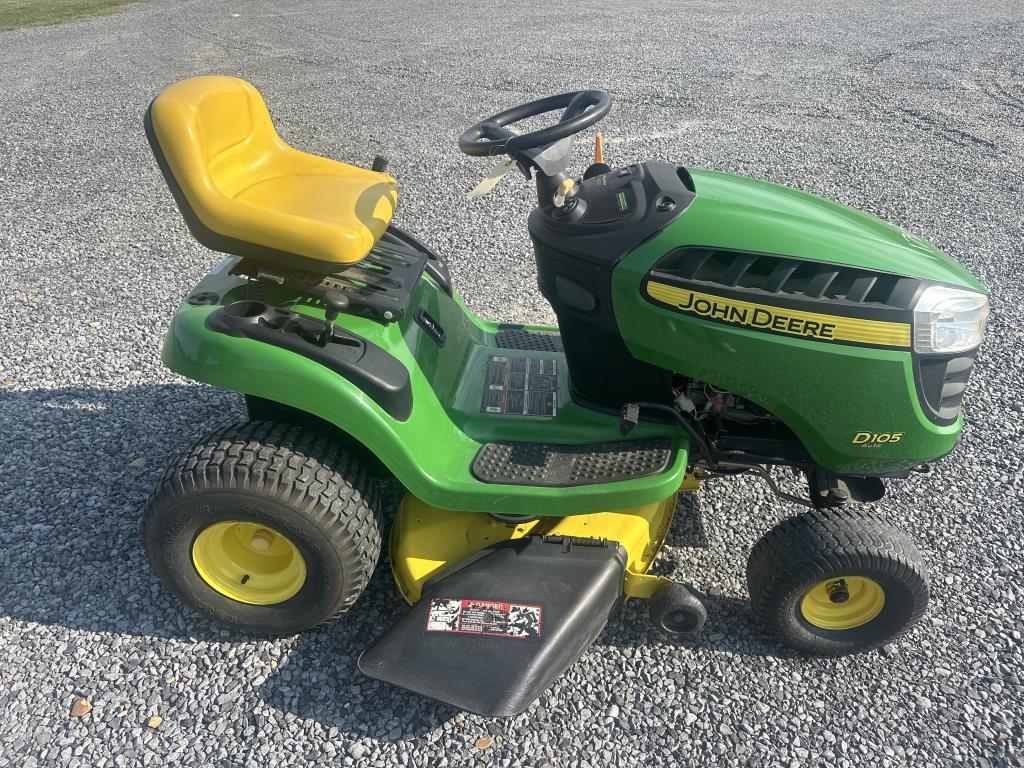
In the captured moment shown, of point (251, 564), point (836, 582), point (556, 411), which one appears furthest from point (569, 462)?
point (251, 564)

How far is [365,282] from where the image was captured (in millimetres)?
2311

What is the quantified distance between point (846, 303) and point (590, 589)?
100cm

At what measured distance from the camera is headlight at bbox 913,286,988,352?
190 cm

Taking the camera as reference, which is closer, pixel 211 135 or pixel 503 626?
pixel 503 626

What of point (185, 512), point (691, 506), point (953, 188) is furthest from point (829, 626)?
Result: point (953, 188)

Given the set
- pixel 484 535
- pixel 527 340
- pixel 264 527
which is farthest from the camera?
pixel 527 340

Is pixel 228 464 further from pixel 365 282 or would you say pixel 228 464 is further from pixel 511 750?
pixel 511 750

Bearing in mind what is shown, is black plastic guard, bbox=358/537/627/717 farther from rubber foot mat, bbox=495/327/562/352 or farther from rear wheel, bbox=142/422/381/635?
rubber foot mat, bbox=495/327/562/352

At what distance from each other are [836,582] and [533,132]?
150cm

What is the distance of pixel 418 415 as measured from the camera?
2.19 metres

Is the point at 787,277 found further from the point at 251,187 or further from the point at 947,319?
the point at 251,187

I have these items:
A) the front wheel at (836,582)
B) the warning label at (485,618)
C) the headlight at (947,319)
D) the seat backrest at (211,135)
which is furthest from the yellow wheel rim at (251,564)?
the headlight at (947,319)

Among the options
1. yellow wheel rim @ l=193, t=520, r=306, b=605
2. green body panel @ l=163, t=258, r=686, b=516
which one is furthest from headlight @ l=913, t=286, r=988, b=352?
yellow wheel rim @ l=193, t=520, r=306, b=605

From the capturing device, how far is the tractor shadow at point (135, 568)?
85.1 inches
